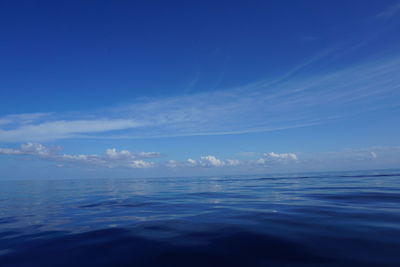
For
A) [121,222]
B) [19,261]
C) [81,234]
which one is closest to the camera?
[19,261]

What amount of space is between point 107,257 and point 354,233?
8314 millimetres

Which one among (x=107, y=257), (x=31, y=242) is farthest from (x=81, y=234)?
(x=107, y=257)

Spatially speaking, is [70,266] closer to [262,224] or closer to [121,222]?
[121,222]

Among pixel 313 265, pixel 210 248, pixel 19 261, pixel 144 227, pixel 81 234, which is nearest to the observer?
pixel 313 265

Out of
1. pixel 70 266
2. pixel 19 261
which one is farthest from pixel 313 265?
pixel 19 261

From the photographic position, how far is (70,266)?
571 cm

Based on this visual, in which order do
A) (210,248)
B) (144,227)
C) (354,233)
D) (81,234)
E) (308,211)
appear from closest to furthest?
(210,248)
(354,233)
(81,234)
(144,227)
(308,211)

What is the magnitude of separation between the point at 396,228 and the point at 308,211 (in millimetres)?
4022

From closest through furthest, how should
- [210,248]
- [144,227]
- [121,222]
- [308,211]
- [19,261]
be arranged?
[19,261] → [210,248] → [144,227] → [121,222] → [308,211]

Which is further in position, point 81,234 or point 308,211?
point 308,211

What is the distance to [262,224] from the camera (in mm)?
9188

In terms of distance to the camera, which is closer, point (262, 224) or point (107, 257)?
point (107, 257)

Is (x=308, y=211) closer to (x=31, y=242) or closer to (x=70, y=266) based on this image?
(x=70, y=266)

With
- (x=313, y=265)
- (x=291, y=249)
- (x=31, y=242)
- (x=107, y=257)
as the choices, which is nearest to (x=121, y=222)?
(x=31, y=242)
